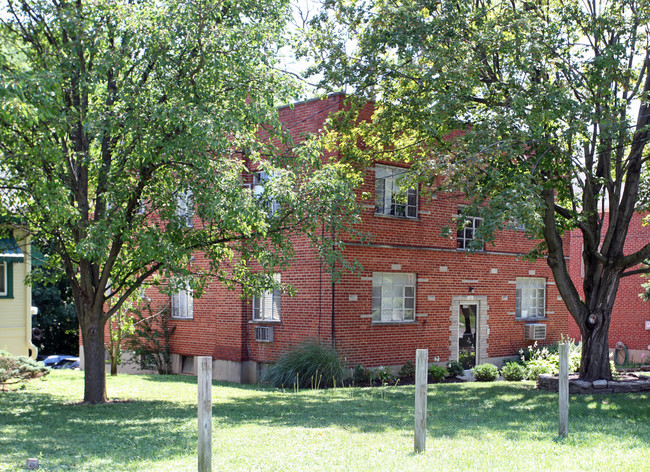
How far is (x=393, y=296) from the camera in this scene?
19.9 meters

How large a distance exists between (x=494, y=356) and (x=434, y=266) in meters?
4.21

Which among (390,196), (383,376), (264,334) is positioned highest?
(390,196)

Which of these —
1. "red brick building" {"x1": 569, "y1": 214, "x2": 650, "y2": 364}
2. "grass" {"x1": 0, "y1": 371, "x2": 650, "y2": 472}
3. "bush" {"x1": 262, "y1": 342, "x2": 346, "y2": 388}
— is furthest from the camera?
"red brick building" {"x1": 569, "y1": 214, "x2": 650, "y2": 364}

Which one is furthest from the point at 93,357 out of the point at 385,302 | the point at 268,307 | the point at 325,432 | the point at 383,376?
the point at 385,302

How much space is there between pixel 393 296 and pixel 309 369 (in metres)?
4.19

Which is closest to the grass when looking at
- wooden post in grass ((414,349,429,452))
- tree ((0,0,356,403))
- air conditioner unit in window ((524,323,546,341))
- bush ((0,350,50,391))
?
wooden post in grass ((414,349,429,452))

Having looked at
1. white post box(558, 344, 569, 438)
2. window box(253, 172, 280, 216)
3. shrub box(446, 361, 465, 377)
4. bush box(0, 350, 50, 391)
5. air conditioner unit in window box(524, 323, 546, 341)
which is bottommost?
shrub box(446, 361, 465, 377)

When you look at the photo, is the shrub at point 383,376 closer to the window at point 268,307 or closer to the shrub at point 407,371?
the shrub at point 407,371

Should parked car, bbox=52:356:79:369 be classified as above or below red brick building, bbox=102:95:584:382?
below

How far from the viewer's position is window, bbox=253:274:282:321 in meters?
19.7

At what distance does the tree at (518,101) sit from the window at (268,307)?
228 inches

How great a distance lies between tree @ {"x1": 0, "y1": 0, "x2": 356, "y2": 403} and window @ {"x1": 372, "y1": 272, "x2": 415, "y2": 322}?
6.73 metres

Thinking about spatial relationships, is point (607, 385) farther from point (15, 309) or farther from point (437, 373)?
point (15, 309)

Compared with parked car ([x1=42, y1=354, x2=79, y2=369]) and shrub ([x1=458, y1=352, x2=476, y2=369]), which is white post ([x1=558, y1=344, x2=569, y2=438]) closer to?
shrub ([x1=458, y1=352, x2=476, y2=369])
